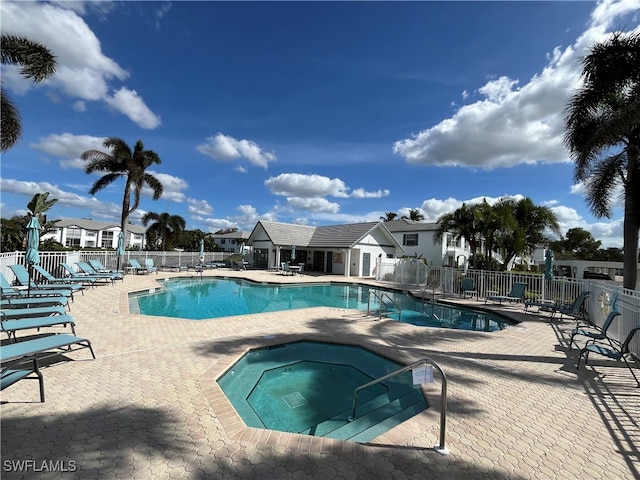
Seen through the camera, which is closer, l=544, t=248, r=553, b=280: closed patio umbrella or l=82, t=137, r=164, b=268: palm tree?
l=544, t=248, r=553, b=280: closed patio umbrella

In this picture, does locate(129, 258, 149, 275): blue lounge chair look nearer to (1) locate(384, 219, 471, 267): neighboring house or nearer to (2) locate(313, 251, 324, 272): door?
(2) locate(313, 251, 324, 272): door

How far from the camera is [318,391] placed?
5.61 metres

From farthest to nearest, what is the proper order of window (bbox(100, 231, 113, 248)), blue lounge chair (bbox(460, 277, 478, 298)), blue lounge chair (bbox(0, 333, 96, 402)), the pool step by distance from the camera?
window (bbox(100, 231, 113, 248)) < blue lounge chair (bbox(460, 277, 478, 298)) < the pool step < blue lounge chair (bbox(0, 333, 96, 402))

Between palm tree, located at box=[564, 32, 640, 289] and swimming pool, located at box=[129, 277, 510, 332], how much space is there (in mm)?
6869

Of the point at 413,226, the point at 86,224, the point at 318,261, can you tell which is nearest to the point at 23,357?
the point at 318,261

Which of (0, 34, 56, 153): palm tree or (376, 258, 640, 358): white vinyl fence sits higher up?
(0, 34, 56, 153): palm tree

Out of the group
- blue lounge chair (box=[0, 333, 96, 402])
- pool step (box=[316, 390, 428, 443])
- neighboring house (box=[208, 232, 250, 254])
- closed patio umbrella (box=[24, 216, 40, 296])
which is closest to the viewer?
blue lounge chair (box=[0, 333, 96, 402])

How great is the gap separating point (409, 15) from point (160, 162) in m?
23.3

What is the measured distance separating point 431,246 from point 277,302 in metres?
25.5

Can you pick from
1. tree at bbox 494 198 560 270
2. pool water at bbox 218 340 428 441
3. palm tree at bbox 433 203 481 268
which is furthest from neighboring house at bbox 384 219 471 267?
pool water at bbox 218 340 428 441

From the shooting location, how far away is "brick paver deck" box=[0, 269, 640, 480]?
113 inches

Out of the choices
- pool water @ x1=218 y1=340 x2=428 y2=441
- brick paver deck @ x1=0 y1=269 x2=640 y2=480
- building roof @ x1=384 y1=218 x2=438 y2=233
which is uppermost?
building roof @ x1=384 y1=218 x2=438 y2=233

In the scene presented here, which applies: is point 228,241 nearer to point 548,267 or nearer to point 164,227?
point 164,227

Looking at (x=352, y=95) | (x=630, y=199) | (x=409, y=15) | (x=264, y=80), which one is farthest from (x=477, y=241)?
(x=264, y=80)
